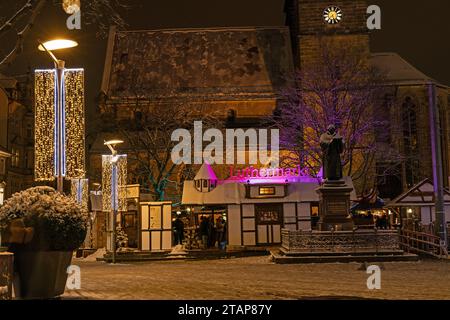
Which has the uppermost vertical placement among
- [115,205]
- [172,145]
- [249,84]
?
[249,84]

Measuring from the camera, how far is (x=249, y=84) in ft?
155

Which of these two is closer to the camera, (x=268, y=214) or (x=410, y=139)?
(x=268, y=214)

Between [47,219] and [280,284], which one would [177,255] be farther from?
[47,219]

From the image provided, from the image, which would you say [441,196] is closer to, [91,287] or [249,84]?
[91,287]

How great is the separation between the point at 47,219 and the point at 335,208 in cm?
1315

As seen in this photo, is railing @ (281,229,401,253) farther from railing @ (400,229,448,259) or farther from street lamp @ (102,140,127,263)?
street lamp @ (102,140,127,263)

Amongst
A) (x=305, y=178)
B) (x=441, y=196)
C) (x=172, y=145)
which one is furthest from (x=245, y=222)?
(x=441, y=196)

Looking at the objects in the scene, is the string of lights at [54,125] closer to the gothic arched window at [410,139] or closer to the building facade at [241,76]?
the building facade at [241,76]

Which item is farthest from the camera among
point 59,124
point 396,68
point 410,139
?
point 396,68

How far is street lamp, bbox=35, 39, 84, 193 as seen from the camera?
38.8 ft

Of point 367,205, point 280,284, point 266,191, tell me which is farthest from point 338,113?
point 280,284

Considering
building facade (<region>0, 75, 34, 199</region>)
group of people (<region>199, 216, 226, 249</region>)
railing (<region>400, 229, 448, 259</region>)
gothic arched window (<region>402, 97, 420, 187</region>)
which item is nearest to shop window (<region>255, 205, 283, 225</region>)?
group of people (<region>199, 216, 226, 249</region>)

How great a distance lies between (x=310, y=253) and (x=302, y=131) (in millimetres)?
16555

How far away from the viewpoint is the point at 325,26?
1688 inches
